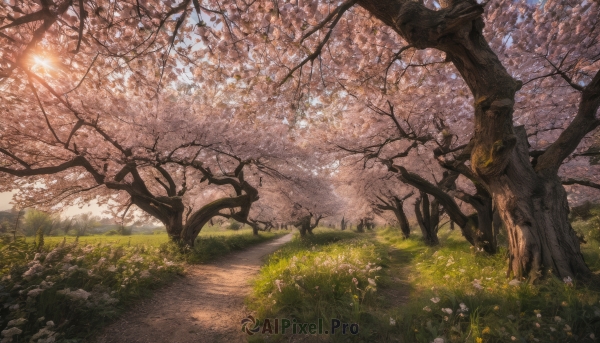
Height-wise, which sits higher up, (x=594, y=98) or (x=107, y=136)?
(x=107, y=136)

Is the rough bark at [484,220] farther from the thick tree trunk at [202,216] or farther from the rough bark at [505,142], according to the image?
the thick tree trunk at [202,216]

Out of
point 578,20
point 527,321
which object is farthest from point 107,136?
point 578,20

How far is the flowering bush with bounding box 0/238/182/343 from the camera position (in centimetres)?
355

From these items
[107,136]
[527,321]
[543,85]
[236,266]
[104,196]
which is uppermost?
[543,85]

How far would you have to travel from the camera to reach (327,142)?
1273 centimetres

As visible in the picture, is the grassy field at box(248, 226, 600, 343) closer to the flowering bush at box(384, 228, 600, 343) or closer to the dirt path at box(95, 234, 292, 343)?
the flowering bush at box(384, 228, 600, 343)

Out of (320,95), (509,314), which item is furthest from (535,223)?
(320,95)

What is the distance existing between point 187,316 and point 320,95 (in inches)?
282

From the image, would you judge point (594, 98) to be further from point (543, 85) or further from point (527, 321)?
point (543, 85)

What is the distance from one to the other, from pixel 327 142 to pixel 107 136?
32.0ft

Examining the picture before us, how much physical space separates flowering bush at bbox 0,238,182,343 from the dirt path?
0.40 metres

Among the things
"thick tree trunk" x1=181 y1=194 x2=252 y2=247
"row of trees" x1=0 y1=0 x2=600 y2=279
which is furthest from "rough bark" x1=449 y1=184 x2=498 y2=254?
"thick tree trunk" x1=181 y1=194 x2=252 y2=247

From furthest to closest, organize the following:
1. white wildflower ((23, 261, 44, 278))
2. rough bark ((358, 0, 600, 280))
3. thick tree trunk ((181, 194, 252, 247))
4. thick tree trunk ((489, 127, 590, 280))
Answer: thick tree trunk ((181, 194, 252, 247)) < thick tree trunk ((489, 127, 590, 280)) < white wildflower ((23, 261, 44, 278)) < rough bark ((358, 0, 600, 280))

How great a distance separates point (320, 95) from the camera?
8102 mm
